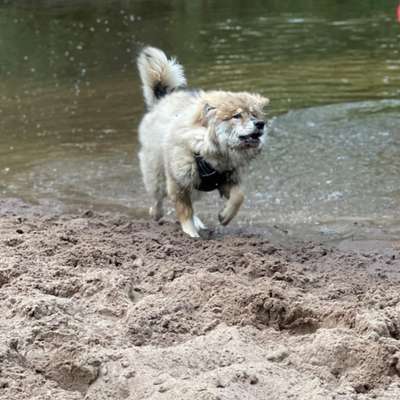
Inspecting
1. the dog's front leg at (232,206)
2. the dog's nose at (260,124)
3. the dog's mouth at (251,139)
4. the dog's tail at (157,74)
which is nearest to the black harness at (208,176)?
the dog's front leg at (232,206)

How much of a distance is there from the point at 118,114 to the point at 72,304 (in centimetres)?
752

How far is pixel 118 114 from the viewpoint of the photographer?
1154 cm

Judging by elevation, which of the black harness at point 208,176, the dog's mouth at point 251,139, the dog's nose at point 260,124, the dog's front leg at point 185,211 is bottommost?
the dog's front leg at point 185,211

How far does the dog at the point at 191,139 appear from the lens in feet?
19.6

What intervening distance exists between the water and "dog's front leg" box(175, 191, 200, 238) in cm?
74

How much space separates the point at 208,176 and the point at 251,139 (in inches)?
20.9

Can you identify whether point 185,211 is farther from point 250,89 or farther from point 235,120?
point 250,89

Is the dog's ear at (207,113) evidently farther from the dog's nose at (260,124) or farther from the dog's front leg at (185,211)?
the dog's front leg at (185,211)

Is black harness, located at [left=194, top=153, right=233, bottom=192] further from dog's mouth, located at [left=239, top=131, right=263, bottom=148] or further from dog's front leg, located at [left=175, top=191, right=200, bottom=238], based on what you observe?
dog's mouth, located at [left=239, top=131, right=263, bottom=148]

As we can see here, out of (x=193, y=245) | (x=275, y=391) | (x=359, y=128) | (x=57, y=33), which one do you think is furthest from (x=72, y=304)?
(x=57, y=33)

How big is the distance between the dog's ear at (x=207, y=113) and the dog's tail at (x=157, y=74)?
106 centimetres

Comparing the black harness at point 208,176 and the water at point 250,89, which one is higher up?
the black harness at point 208,176

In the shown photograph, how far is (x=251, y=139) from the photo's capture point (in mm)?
5938

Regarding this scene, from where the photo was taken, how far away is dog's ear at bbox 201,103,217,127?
6004mm
